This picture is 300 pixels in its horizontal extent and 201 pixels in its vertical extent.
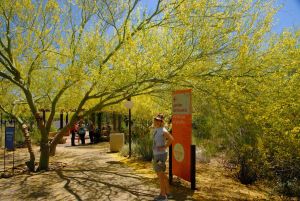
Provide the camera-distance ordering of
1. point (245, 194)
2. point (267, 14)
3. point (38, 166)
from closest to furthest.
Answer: point (245, 194), point (267, 14), point (38, 166)

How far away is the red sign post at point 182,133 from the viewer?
9.53 metres

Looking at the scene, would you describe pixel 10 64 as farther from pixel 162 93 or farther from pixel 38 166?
pixel 162 93

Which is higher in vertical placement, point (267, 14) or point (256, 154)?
point (267, 14)

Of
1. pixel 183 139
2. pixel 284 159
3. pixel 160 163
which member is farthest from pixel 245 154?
pixel 160 163

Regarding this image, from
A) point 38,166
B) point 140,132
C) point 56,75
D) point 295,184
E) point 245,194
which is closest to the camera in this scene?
point 295,184

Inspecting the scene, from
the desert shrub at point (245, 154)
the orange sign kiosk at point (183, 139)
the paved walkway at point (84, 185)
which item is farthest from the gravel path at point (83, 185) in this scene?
the desert shrub at point (245, 154)

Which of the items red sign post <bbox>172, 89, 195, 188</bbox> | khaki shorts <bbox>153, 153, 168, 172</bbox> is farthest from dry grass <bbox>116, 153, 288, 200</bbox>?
khaki shorts <bbox>153, 153, 168, 172</bbox>

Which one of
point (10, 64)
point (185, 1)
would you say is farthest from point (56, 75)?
point (185, 1)

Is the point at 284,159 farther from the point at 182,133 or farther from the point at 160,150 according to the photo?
the point at 160,150

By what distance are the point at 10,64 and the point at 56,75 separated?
6.47 ft

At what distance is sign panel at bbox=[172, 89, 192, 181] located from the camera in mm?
9531

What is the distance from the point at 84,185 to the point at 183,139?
2783mm

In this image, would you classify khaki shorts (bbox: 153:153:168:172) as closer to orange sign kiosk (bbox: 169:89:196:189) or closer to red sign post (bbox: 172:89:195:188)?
orange sign kiosk (bbox: 169:89:196:189)

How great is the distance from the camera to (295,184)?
30.1ft
